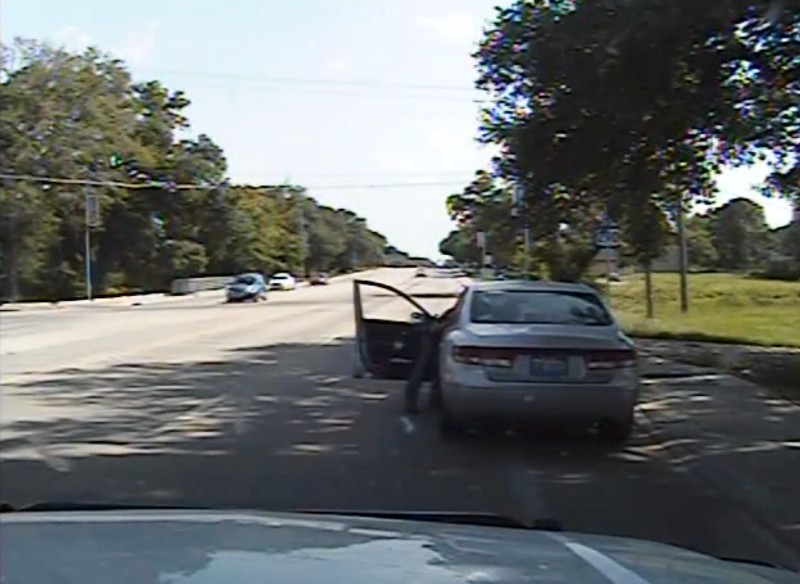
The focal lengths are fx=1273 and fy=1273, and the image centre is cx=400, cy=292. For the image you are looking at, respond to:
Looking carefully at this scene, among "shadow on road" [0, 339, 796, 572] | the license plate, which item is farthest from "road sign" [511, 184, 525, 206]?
the license plate

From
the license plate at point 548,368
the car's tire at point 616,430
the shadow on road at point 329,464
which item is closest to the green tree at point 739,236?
the shadow on road at point 329,464

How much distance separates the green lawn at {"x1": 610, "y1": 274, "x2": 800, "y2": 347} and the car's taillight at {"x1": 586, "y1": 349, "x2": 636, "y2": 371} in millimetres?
17304

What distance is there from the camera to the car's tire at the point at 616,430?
11.7 metres

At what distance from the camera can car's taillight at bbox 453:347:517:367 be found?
453 inches

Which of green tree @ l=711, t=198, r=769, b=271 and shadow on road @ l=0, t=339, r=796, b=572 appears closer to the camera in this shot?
shadow on road @ l=0, t=339, r=796, b=572

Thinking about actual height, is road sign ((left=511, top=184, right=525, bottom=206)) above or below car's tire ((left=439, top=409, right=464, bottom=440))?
above

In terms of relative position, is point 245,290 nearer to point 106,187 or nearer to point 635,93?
point 106,187

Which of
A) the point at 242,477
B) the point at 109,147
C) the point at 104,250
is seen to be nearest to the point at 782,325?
the point at 242,477

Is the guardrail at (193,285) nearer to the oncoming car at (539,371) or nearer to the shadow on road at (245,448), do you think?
the shadow on road at (245,448)

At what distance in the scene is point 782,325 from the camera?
127 feet

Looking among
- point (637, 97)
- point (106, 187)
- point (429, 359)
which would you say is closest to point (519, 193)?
point (637, 97)

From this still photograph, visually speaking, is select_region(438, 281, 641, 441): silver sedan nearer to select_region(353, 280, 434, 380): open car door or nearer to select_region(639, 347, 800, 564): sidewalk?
select_region(639, 347, 800, 564): sidewalk

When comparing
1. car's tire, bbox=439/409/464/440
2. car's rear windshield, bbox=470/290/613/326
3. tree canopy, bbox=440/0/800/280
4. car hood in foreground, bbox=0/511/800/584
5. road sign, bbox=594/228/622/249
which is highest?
tree canopy, bbox=440/0/800/280

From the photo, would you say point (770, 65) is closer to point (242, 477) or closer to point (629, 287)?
point (242, 477)
